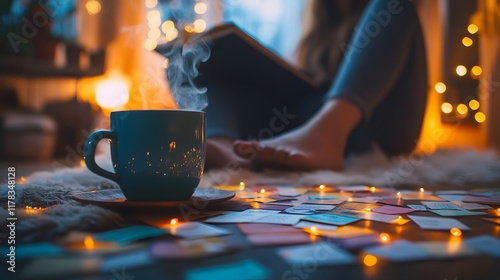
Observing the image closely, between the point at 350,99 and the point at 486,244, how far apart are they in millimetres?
676

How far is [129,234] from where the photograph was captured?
1.34 ft

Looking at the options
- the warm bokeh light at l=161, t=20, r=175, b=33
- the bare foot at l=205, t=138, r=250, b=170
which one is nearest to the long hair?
the bare foot at l=205, t=138, r=250, b=170

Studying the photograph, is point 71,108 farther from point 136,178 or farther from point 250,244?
point 250,244

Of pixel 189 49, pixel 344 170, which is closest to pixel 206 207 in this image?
pixel 344 170

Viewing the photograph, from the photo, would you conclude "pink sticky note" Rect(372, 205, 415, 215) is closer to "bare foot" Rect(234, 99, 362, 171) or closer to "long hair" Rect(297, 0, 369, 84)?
"bare foot" Rect(234, 99, 362, 171)

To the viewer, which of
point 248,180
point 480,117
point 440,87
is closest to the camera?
point 248,180

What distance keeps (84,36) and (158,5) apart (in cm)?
66

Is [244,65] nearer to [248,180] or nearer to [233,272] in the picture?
[248,180]

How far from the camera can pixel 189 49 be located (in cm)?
120

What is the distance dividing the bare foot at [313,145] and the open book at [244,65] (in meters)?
0.27

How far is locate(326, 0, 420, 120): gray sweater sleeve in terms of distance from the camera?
1043 mm

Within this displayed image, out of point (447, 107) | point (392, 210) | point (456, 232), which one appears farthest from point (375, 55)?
point (447, 107)

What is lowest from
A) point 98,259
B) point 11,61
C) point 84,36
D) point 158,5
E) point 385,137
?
point 98,259

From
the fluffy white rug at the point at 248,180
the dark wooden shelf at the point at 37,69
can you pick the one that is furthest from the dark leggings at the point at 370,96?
the dark wooden shelf at the point at 37,69
